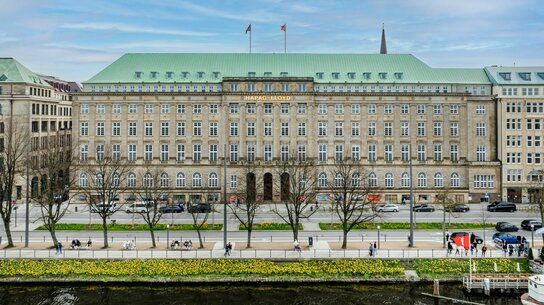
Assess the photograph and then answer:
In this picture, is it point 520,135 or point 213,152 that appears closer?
point 520,135

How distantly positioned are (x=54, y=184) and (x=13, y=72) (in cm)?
4257

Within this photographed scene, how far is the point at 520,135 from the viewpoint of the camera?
4424 inches

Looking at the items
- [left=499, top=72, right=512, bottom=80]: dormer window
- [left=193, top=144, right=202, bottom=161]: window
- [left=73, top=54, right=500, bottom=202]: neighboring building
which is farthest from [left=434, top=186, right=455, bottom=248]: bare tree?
[left=193, top=144, right=202, bottom=161]: window

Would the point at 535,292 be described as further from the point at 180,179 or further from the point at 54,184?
the point at 180,179

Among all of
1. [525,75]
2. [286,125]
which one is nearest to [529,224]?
[525,75]

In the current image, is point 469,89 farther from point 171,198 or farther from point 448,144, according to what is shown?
point 171,198

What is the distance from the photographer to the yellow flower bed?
6097 cm

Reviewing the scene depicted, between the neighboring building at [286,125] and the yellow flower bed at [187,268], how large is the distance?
49.8 m

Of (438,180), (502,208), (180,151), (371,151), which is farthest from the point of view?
(371,151)

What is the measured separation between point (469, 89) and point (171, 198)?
2363 inches

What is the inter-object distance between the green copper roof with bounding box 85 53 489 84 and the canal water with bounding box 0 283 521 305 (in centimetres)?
6145

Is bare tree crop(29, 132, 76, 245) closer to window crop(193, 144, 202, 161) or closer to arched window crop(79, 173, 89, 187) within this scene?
arched window crop(79, 173, 89, 187)

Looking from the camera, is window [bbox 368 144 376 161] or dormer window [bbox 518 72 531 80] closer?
window [bbox 368 144 376 161]

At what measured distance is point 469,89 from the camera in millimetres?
116375
